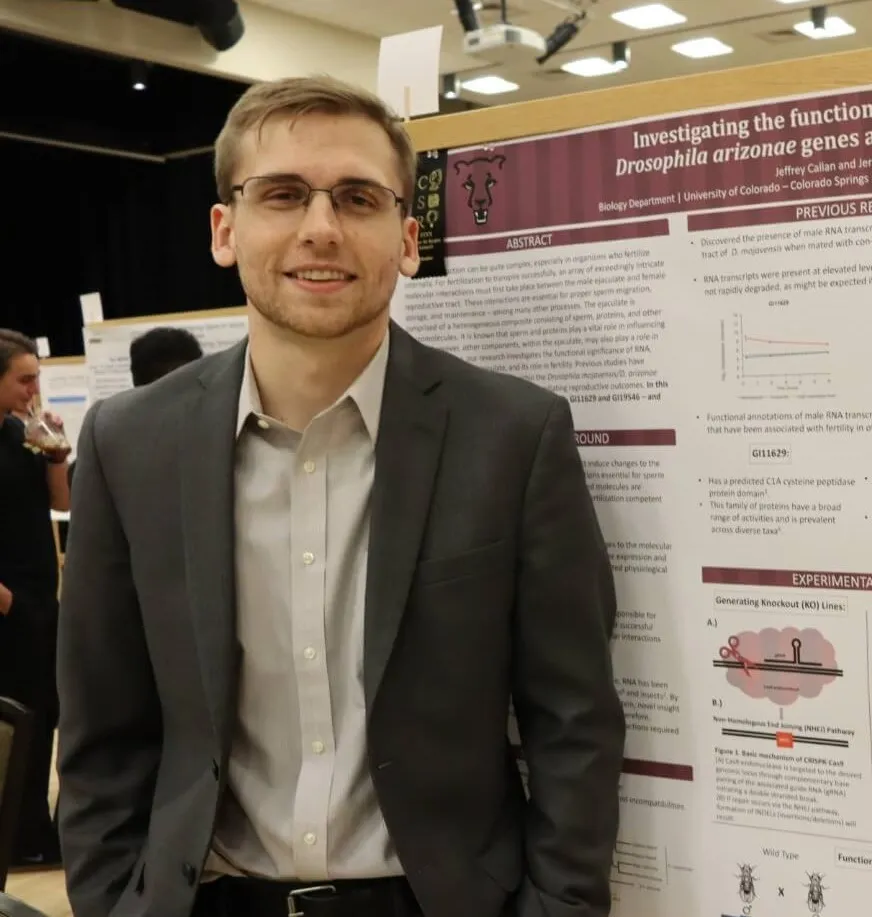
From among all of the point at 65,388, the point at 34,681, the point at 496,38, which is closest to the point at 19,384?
the point at 34,681

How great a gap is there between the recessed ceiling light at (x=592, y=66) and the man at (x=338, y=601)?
24.6 ft

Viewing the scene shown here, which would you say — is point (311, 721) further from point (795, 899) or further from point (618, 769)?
point (795, 899)

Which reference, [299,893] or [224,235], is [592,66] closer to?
[224,235]

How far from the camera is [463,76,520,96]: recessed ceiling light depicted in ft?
29.0

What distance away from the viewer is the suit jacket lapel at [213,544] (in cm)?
141

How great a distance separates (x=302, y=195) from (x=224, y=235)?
16 centimetres

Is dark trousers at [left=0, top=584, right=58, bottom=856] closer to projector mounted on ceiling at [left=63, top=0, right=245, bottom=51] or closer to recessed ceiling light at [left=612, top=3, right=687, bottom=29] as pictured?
projector mounted on ceiling at [left=63, top=0, right=245, bottom=51]

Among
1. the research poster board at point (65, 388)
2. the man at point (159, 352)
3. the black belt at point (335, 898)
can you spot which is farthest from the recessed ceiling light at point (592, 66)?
the black belt at point (335, 898)

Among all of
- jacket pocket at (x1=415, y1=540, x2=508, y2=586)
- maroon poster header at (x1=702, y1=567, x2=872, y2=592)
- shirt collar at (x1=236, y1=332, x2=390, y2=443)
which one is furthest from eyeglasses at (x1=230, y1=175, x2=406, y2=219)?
maroon poster header at (x1=702, y1=567, x2=872, y2=592)

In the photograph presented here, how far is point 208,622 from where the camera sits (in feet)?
4.62

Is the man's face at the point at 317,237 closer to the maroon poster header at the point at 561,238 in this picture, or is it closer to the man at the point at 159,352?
the maroon poster header at the point at 561,238

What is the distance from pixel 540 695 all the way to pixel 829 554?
42 cm

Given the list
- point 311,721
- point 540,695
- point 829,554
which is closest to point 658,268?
point 829,554

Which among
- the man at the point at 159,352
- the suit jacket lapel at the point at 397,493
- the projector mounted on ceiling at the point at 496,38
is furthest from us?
the projector mounted on ceiling at the point at 496,38
